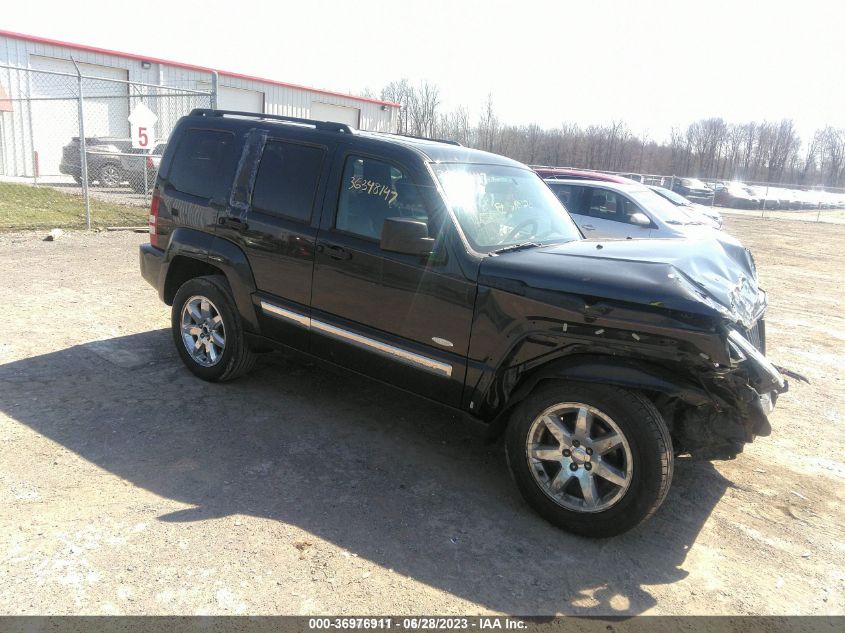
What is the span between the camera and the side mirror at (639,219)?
9.68 m

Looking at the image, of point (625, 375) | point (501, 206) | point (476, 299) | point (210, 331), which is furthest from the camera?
point (210, 331)

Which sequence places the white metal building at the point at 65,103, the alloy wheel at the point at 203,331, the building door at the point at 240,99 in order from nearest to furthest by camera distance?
the alloy wheel at the point at 203,331 < the white metal building at the point at 65,103 < the building door at the point at 240,99

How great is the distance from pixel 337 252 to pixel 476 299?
108cm

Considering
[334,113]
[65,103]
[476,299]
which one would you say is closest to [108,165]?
[65,103]

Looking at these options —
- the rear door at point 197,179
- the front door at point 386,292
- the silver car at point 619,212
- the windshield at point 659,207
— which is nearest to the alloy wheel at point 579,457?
the front door at point 386,292

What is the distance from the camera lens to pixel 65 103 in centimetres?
2317

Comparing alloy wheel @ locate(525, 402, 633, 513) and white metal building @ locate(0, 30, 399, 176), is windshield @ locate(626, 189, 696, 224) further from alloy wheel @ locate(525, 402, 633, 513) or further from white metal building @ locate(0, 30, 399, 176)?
white metal building @ locate(0, 30, 399, 176)

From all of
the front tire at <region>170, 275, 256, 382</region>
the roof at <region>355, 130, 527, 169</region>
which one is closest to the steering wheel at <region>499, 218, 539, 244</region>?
the roof at <region>355, 130, 527, 169</region>

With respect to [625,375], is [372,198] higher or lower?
higher

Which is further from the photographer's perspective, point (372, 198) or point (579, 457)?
point (372, 198)

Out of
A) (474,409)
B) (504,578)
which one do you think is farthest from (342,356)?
(504,578)

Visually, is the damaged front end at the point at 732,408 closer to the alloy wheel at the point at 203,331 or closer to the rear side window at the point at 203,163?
the alloy wheel at the point at 203,331

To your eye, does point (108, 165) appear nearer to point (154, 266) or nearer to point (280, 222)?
point (154, 266)

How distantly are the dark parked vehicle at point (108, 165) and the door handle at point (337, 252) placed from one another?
720 inches
